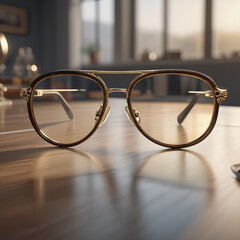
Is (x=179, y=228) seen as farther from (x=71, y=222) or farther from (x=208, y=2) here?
(x=208, y=2)

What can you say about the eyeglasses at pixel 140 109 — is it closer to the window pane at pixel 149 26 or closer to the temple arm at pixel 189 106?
the temple arm at pixel 189 106

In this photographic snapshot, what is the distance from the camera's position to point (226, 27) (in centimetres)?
363

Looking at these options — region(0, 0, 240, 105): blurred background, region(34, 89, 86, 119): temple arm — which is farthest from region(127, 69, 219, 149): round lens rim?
region(0, 0, 240, 105): blurred background

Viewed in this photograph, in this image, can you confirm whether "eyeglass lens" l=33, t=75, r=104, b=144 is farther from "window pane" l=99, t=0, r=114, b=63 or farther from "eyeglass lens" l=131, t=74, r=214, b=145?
"window pane" l=99, t=0, r=114, b=63

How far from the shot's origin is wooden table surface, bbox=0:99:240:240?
0.17 meters

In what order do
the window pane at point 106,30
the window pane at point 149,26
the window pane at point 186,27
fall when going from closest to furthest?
the window pane at point 186,27, the window pane at point 149,26, the window pane at point 106,30

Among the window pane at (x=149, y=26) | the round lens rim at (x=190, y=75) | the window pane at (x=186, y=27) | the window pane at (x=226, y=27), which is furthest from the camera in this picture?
the window pane at (x=149, y=26)

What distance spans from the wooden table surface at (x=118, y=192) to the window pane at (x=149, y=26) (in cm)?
368

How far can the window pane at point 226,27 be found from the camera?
3549 mm

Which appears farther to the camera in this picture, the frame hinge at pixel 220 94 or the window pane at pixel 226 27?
the window pane at pixel 226 27

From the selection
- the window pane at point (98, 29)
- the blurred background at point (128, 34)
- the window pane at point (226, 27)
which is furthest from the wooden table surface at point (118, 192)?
the window pane at point (98, 29)

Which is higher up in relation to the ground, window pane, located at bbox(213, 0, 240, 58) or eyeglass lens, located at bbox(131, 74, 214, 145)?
window pane, located at bbox(213, 0, 240, 58)

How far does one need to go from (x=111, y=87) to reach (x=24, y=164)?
20 centimetres

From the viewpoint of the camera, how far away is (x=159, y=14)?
13.1ft
